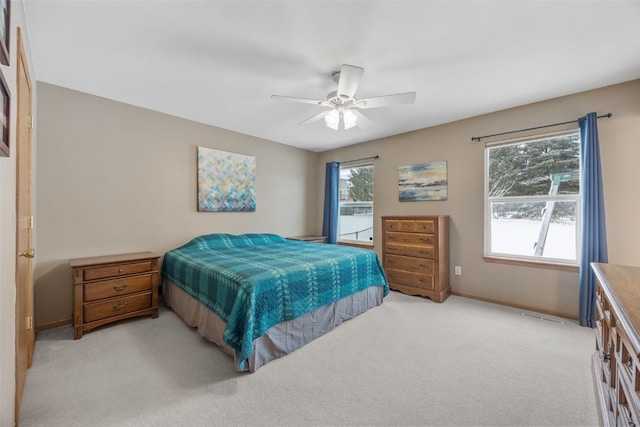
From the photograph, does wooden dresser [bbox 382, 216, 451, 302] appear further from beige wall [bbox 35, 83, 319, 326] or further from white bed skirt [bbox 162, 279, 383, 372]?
beige wall [bbox 35, 83, 319, 326]

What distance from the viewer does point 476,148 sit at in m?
3.65

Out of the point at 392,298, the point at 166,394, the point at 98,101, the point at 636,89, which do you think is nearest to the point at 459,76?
the point at 636,89

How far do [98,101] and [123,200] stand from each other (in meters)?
1.13

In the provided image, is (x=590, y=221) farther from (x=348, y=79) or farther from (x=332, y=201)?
(x=332, y=201)

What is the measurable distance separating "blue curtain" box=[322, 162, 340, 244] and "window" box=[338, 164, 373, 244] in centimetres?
17

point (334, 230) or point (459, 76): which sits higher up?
point (459, 76)

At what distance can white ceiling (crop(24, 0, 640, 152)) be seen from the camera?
1750 millimetres

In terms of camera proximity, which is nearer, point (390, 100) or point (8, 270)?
point (8, 270)

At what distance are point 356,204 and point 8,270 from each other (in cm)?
451

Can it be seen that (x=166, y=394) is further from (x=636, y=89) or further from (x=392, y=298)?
Answer: (x=636, y=89)

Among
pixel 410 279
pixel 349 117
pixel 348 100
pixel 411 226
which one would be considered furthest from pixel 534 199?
pixel 348 100

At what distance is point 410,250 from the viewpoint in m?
3.83

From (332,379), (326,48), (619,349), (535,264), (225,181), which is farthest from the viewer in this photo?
(225,181)

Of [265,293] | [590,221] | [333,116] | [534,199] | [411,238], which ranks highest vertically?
[333,116]
